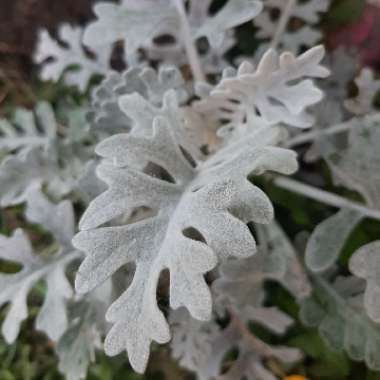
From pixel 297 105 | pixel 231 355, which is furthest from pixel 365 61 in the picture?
pixel 231 355

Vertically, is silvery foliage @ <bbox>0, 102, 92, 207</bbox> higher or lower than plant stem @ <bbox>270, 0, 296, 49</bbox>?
higher

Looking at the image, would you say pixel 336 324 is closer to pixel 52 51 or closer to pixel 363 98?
pixel 363 98

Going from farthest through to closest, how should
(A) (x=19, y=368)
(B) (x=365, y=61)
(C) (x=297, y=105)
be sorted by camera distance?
(B) (x=365, y=61), (A) (x=19, y=368), (C) (x=297, y=105)

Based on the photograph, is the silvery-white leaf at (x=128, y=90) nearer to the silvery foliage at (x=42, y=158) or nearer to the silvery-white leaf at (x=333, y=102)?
the silvery foliage at (x=42, y=158)

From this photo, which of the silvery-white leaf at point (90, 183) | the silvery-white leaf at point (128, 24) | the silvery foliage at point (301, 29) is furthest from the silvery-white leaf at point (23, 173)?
the silvery foliage at point (301, 29)

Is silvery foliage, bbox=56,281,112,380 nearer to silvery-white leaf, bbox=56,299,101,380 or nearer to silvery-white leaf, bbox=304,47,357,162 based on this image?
silvery-white leaf, bbox=56,299,101,380

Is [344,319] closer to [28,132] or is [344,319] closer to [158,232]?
[158,232]

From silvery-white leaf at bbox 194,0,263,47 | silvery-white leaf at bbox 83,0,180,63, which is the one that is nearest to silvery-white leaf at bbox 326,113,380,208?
silvery-white leaf at bbox 194,0,263,47
